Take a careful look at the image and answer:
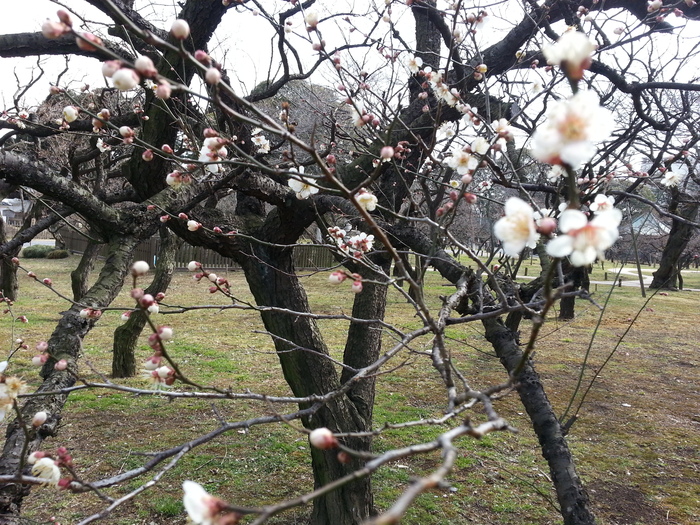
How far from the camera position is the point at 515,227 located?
0.77 meters

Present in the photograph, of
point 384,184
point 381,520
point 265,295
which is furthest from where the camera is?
point 384,184

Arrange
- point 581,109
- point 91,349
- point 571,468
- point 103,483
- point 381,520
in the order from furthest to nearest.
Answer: point 91,349
point 571,468
point 103,483
point 581,109
point 381,520

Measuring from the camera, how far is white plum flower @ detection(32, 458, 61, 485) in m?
0.96

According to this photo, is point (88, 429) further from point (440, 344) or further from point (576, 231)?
point (576, 231)

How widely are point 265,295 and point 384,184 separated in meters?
1.18

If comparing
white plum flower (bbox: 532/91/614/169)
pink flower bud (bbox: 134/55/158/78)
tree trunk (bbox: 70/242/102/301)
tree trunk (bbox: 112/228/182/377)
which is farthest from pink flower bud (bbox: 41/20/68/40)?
tree trunk (bbox: 70/242/102/301)

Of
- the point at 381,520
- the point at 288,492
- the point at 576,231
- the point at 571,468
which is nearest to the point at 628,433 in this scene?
the point at 288,492

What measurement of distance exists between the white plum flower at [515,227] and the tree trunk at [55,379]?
105cm

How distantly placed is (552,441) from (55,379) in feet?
5.38

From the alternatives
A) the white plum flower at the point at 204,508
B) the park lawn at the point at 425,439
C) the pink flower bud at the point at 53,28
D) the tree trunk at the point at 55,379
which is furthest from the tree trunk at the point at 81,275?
the white plum flower at the point at 204,508

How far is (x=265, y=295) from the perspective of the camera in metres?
3.23

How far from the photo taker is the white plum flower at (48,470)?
960mm

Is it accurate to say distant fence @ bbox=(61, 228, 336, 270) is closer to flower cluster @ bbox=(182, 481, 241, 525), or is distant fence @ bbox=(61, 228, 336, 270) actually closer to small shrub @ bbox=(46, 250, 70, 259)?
small shrub @ bbox=(46, 250, 70, 259)

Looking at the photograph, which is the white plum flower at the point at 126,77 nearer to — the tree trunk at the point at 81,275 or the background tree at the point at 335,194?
the background tree at the point at 335,194
